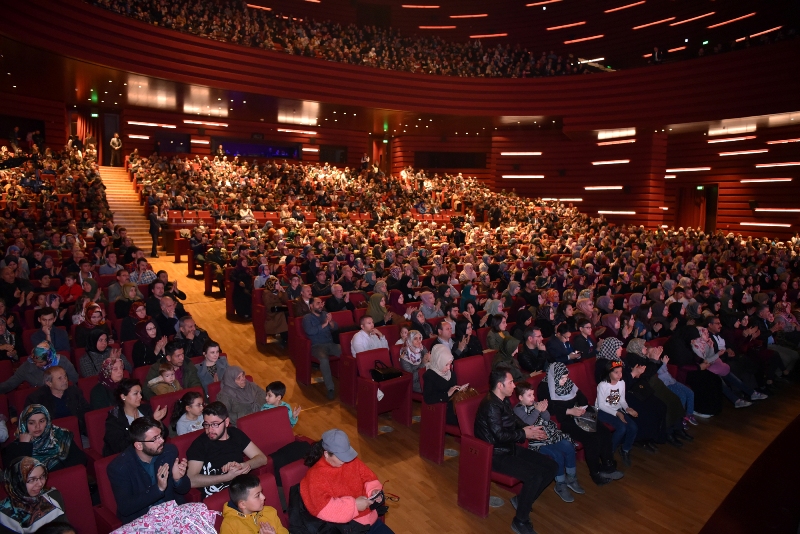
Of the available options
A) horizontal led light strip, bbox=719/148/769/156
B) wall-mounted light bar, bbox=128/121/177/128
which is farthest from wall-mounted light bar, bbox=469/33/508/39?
wall-mounted light bar, bbox=128/121/177/128

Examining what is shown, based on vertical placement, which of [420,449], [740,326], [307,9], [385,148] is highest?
[307,9]

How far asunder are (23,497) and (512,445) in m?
2.93

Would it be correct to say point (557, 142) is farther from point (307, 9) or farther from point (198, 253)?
point (198, 253)

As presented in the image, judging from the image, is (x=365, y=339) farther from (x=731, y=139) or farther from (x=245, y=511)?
(x=731, y=139)

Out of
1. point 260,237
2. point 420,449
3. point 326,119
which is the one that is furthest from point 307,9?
point 420,449

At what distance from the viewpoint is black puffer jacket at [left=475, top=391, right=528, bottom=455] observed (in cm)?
387

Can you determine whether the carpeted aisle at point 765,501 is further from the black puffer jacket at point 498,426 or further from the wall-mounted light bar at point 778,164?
the wall-mounted light bar at point 778,164

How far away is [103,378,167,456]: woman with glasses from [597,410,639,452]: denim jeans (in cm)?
360

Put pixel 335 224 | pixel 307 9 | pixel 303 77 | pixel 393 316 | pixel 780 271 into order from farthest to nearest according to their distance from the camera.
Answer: pixel 307 9 → pixel 303 77 → pixel 335 224 → pixel 780 271 → pixel 393 316

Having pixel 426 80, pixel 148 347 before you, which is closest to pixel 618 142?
pixel 426 80

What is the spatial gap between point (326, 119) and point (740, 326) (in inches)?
663

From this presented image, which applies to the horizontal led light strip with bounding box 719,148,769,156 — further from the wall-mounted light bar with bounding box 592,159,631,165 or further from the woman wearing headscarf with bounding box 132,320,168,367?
the woman wearing headscarf with bounding box 132,320,168,367

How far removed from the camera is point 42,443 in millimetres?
3223

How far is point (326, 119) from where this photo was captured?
21031 millimetres
